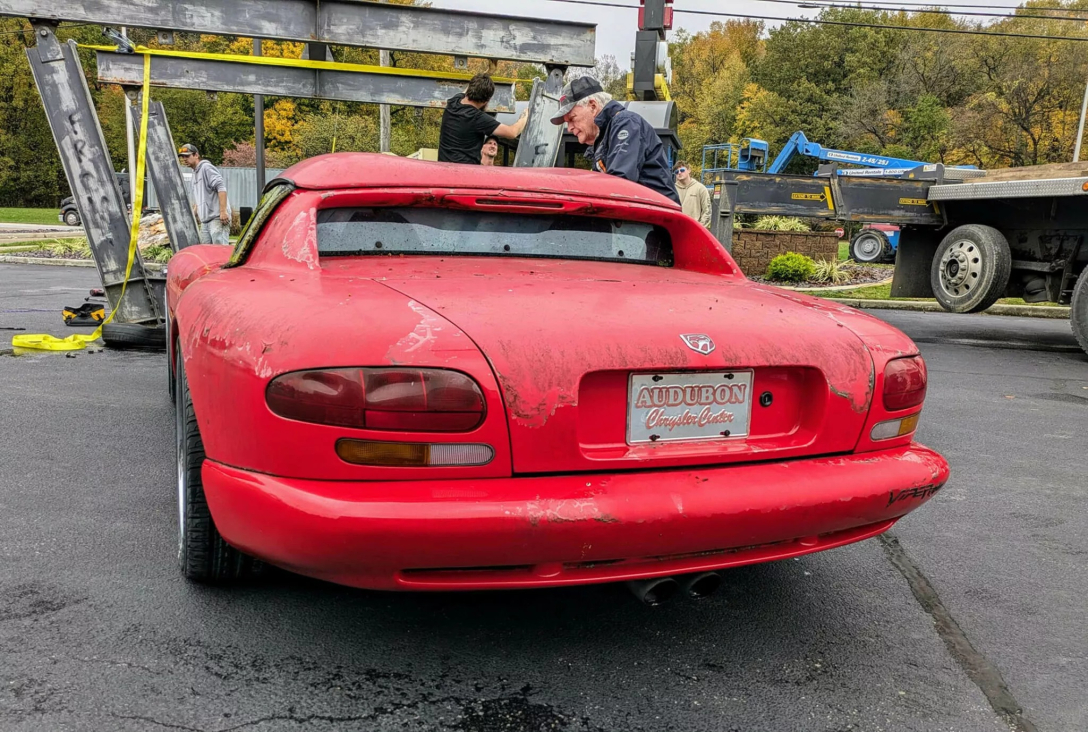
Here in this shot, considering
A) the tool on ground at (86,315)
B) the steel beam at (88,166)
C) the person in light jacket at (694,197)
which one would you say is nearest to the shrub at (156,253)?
the tool on ground at (86,315)

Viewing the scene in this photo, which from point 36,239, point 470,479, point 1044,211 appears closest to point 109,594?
point 470,479

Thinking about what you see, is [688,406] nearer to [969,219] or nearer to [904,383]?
[904,383]

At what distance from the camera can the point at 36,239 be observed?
2170 cm

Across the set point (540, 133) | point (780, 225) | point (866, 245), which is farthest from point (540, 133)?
point (866, 245)

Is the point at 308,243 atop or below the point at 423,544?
atop

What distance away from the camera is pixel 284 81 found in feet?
24.5

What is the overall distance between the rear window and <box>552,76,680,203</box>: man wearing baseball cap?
173 cm

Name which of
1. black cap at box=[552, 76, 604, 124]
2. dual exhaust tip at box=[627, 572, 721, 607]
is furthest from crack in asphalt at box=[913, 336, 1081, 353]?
dual exhaust tip at box=[627, 572, 721, 607]

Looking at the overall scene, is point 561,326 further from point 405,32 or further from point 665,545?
point 405,32

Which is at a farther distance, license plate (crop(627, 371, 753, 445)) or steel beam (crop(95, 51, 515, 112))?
steel beam (crop(95, 51, 515, 112))

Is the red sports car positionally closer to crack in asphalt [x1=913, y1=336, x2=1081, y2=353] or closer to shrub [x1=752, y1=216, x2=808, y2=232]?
crack in asphalt [x1=913, y1=336, x2=1081, y2=353]

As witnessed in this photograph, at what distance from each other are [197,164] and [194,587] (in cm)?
1057

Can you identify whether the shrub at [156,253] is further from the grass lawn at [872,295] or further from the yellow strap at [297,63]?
the grass lawn at [872,295]

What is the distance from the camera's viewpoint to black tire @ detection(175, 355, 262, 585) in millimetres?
2531
